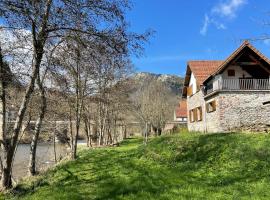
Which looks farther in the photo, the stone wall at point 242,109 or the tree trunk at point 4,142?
the stone wall at point 242,109

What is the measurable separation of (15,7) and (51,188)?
583 cm

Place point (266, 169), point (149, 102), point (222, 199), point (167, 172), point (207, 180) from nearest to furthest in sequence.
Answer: point (222, 199)
point (207, 180)
point (266, 169)
point (167, 172)
point (149, 102)

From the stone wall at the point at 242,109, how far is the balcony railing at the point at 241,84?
51cm

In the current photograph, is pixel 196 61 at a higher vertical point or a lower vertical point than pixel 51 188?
higher

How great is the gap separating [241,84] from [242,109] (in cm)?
219

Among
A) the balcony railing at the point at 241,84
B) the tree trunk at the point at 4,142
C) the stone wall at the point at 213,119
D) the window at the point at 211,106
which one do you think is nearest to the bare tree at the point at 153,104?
the window at the point at 211,106

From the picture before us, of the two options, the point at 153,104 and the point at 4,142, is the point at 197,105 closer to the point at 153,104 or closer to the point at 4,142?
the point at 153,104

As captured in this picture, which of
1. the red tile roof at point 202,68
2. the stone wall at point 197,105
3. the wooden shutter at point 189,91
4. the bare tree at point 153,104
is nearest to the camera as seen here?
the stone wall at point 197,105

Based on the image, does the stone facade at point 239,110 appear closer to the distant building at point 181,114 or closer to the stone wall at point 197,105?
the stone wall at point 197,105

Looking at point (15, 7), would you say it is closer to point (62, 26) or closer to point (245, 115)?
point (62, 26)

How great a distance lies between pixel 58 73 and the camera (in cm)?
1429

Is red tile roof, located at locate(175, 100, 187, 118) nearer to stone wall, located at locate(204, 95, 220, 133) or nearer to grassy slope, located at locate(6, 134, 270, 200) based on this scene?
stone wall, located at locate(204, 95, 220, 133)

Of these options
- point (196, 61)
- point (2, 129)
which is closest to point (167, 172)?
point (2, 129)

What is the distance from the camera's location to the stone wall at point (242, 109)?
30.1 meters
